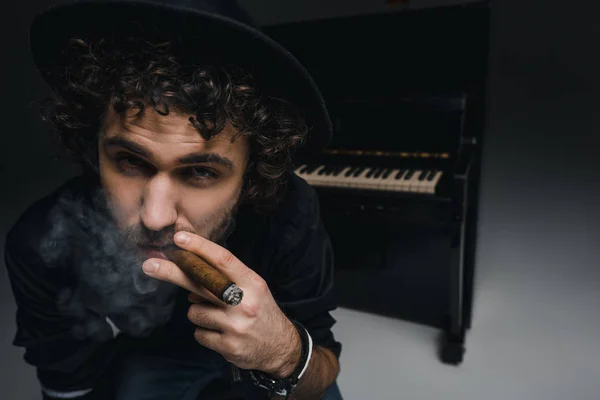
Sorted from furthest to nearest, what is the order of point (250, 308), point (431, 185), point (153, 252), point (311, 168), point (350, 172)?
point (311, 168) < point (350, 172) < point (431, 185) < point (153, 252) < point (250, 308)

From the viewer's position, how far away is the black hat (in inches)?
33.6

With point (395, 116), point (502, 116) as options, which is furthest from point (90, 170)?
point (502, 116)

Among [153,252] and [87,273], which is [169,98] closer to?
[153,252]

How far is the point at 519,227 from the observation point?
3463 millimetres

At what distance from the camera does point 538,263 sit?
316cm

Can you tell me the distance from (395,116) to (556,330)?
1.56 metres

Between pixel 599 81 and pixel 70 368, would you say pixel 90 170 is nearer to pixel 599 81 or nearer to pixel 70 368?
pixel 70 368

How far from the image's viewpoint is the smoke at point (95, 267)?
1221 millimetres

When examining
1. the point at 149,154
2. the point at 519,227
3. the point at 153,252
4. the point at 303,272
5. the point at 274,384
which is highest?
the point at 149,154

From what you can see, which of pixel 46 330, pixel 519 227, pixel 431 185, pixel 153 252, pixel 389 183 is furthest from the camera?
pixel 519 227

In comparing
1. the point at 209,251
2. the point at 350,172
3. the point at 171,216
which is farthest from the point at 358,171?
the point at 209,251

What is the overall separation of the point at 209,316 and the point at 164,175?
32 centimetres

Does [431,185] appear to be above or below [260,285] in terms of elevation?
below

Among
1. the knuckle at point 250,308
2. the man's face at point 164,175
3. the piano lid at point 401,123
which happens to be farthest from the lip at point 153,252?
the piano lid at point 401,123
